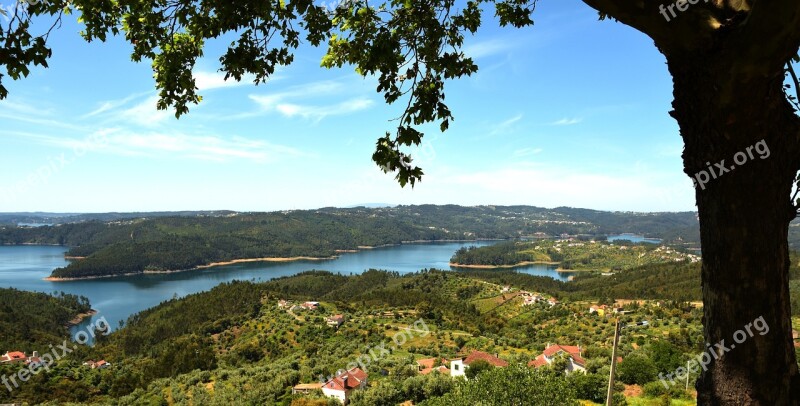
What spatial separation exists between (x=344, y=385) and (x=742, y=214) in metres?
28.7

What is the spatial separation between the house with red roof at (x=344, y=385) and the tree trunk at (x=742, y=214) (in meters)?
26.5

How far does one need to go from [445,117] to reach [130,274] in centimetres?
19153

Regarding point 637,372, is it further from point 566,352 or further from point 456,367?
point 456,367

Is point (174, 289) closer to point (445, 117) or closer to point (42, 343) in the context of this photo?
point (42, 343)

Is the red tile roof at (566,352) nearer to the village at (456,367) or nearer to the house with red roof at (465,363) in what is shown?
the village at (456,367)

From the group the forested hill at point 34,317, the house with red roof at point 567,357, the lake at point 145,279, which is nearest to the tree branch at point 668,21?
the house with red roof at point 567,357

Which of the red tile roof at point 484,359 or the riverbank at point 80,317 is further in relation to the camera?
the riverbank at point 80,317

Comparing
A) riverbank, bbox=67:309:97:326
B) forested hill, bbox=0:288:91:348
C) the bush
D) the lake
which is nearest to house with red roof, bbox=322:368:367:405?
the bush

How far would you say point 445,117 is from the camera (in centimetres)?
350

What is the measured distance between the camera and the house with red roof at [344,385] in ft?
89.7

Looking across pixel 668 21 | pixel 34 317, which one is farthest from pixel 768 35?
Answer: pixel 34 317

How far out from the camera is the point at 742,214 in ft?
6.82

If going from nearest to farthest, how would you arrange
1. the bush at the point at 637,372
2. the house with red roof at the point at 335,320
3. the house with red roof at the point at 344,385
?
the bush at the point at 637,372
the house with red roof at the point at 344,385
the house with red roof at the point at 335,320

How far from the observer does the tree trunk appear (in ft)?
6.72
